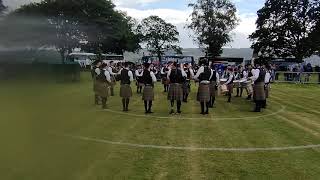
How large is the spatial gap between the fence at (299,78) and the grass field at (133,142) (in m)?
21.5

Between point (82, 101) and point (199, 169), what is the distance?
2644 millimetres

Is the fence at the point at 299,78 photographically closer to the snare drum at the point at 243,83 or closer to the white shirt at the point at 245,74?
the white shirt at the point at 245,74

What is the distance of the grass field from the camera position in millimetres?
6219

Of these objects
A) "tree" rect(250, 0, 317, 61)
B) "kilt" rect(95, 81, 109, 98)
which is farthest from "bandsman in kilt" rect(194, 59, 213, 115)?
"tree" rect(250, 0, 317, 61)

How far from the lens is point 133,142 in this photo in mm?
10984

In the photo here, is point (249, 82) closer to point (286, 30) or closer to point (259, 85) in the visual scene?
point (259, 85)

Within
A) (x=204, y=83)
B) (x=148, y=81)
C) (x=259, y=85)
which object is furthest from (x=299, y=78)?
(x=148, y=81)

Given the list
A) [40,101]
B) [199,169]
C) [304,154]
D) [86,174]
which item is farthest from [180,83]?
[40,101]

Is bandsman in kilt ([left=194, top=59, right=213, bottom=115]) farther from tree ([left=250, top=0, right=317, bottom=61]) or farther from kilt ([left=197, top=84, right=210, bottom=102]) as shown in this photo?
tree ([left=250, top=0, right=317, bottom=61])

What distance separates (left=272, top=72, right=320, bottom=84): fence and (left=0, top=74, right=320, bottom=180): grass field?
2151 centimetres

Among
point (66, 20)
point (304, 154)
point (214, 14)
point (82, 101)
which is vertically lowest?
point (304, 154)

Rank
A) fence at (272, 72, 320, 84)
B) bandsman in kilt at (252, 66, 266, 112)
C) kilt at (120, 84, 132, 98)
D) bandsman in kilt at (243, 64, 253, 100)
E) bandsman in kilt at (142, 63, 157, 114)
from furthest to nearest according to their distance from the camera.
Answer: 1. fence at (272, 72, 320, 84)
2. bandsman in kilt at (243, 64, 253, 100)
3. bandsman in kilt at (252, 66, 266, 112)
4. kilt at (120, 84, 132, 98)
5. bandsman in kilt at (142, 63, 157, 114)

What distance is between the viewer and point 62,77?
5512 millimetres

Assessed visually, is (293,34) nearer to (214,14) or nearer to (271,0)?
(271,0)
